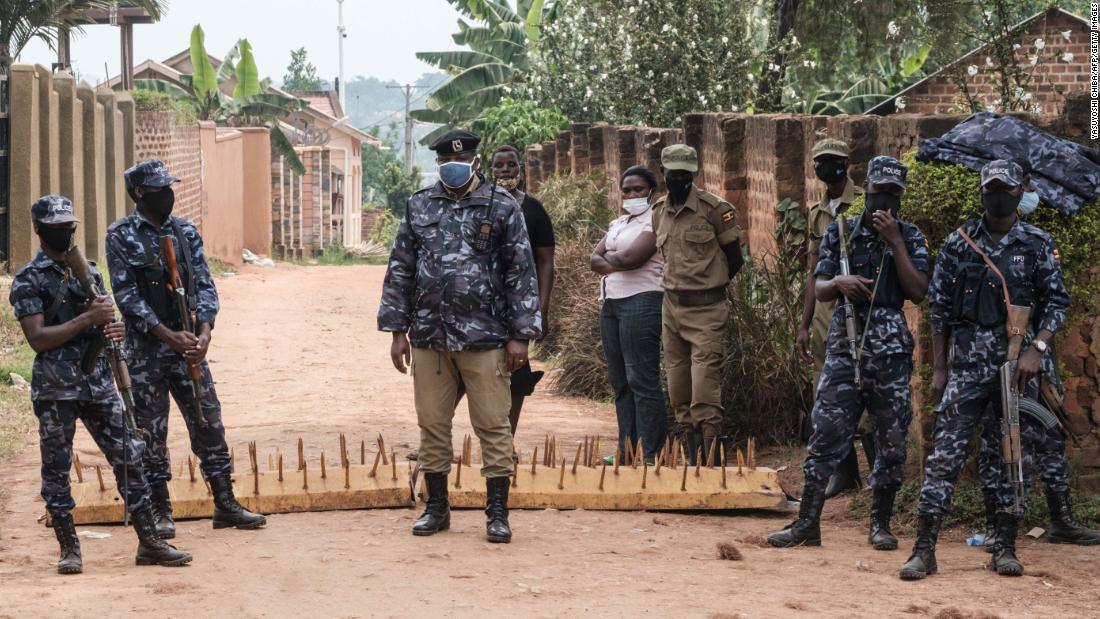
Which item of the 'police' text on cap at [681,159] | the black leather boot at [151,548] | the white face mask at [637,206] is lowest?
the black leather boot at [151,548]

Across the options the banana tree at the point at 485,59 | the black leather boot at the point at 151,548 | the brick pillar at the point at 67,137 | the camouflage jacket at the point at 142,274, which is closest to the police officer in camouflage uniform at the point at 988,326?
the black leather boot at the point at 151,548

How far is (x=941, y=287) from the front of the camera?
6.48 m

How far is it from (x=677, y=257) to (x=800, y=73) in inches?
Result: 533

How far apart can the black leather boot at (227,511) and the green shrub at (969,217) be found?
10.7 feet

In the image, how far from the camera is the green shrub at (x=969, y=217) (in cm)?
715

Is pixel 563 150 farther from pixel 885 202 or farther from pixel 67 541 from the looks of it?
pixel 67 541

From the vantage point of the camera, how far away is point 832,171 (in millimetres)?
7793

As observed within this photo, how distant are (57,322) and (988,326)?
3823 mm

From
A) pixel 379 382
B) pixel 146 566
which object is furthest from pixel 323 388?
pixel 146 566

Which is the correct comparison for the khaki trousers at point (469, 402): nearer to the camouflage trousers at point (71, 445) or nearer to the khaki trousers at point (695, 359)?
the camouflage trousers at point (71, 445)

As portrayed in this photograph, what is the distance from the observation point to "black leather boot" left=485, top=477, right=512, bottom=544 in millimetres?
6934

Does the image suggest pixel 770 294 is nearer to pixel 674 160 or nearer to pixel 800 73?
pixel 674 160

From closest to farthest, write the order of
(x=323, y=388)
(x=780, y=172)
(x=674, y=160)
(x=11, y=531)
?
1. (x=11, y=531)
2. (x=674, y=160)
3. (x=780, y=172)
4. (x=323, y=388)

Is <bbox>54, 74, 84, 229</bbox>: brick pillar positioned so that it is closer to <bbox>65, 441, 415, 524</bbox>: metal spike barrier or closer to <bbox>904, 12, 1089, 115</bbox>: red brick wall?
<bbox>904, 12, 1089, 115</bbox>: red brick wall
